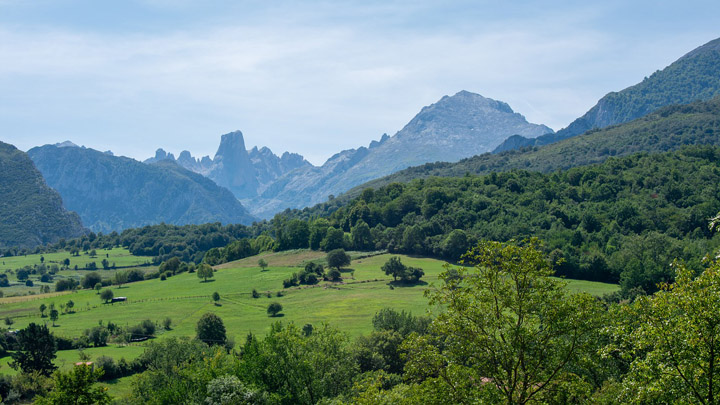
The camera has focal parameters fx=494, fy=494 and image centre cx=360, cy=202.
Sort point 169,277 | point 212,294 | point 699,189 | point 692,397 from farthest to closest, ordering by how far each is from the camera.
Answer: point 169,277 < point 699,189 < point 212,294 < point 692,397

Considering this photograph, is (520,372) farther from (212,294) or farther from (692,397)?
(212,294)

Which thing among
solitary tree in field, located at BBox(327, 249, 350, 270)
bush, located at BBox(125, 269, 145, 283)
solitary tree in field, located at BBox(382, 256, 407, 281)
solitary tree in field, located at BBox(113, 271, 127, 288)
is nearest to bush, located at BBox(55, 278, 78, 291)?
solitary tree in field, located at BBox(113, 271, 127, 288)

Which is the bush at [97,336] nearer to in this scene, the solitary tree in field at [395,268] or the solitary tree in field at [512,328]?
the solitary tree in field at [395,268]

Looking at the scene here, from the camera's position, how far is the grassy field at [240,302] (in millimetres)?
80500

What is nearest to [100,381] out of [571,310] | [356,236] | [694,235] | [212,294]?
[212,294]

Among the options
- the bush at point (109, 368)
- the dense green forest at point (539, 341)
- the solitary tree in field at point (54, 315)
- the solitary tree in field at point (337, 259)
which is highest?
the dense green forest at point (539, 341)

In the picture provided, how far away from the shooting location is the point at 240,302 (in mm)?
104250

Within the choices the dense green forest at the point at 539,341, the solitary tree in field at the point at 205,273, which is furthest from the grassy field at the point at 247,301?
the dense green forest at the point at 539,341

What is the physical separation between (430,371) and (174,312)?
284ft

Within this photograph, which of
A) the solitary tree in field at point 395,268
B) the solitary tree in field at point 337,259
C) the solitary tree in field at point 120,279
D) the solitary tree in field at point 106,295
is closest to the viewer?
the solitary tree in field at point 395,268

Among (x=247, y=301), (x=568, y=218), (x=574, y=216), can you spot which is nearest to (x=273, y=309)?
(x=247, y=301)

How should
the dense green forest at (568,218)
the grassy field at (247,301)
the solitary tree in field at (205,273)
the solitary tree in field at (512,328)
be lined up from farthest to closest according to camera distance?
the solitary tree in field at (205,273) < the dense green forest at (568,218) < the grassy field at (247,301) < the solitary tree in field at (512,328)

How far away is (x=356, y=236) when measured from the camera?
155 meters

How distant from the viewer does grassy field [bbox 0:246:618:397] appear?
3169 inches
